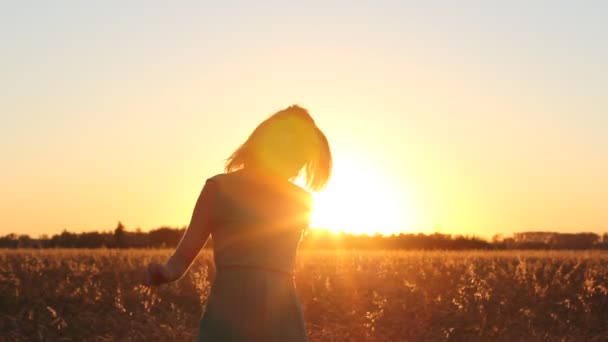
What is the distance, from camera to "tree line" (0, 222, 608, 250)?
4584 cm

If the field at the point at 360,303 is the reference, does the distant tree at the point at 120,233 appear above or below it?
above

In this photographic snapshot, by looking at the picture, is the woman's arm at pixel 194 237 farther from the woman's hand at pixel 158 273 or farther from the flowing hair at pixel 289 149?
the flowing hair at pixel 289 149

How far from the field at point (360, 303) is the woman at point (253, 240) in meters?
10.7

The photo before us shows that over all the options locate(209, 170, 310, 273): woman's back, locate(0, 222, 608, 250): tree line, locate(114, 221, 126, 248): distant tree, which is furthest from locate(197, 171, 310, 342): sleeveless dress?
locate(114, 221, 126, 248): distant tree

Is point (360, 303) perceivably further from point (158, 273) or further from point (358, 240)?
point (358, 240)

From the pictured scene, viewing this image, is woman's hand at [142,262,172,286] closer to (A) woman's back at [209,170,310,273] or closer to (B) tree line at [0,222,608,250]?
(A) woman's back at [209,170,310,273]

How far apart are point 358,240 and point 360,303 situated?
1395 inches

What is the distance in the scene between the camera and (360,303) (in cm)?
1727

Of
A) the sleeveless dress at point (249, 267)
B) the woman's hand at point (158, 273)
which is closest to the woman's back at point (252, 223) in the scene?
the sleeveless dress at point (249, 267)

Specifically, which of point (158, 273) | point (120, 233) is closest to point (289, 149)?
point (158, 273)

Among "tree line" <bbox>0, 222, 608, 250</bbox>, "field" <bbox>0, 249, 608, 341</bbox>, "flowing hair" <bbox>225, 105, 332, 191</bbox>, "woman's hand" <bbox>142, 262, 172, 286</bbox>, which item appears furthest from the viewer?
"tree line" <bbox>0, 222, 608, 250</bbox>

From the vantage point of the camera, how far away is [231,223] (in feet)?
14.0

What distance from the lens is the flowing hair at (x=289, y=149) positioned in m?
4.41

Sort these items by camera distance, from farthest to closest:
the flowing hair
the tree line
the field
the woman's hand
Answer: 1. the tree line
2. the field
3. the flowing hair
4. the woman's hand
